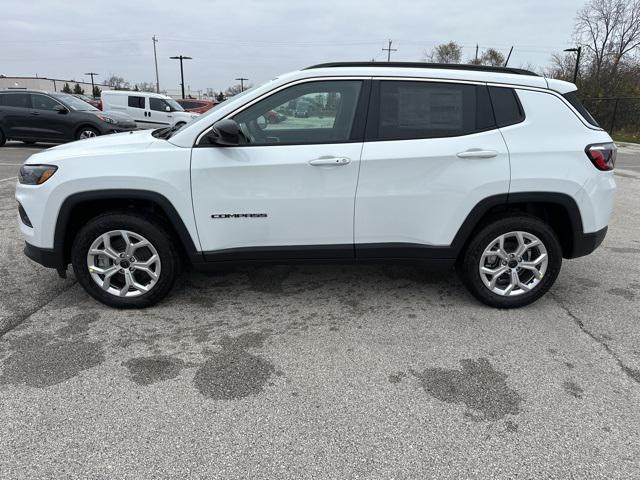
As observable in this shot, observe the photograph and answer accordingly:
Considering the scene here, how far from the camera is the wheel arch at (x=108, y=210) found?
11.2 feet

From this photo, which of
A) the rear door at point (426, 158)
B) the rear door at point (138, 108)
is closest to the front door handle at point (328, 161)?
the rear door at point (426, 158)

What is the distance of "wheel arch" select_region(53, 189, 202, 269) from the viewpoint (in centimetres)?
341

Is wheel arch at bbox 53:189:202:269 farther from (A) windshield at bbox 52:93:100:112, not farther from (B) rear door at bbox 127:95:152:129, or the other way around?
(B) rear door at bbox 127:95:152:129

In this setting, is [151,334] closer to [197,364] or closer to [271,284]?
[197,364]

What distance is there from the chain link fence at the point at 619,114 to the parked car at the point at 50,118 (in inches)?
927

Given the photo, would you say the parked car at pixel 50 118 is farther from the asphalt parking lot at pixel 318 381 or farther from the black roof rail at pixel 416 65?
the black roof rail at pixel 416 65

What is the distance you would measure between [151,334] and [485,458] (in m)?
2.28

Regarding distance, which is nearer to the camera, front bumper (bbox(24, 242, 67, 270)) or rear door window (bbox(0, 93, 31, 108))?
front bumper (bbox(24, 242, 67, 270))

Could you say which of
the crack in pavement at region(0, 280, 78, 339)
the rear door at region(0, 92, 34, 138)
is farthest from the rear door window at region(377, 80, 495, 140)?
the rear door at region(0, 92, 34, 138)

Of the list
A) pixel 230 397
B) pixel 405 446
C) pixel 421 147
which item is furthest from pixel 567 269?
pixel 230 397

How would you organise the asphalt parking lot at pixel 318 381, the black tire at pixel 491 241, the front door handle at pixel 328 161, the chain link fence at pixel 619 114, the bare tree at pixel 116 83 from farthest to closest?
the bare tree at pixel 116 83 → the chain link fence at pixel 619 114 → the black tire at pixel 491 241 → the front door handle at pixel 328 161 → the asphalt parking lot at pixel 318 381

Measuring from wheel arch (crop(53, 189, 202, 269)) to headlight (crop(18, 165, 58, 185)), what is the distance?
234 mm

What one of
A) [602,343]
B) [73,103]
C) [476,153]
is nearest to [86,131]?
[73,103]

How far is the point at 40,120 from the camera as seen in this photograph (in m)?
13.7
